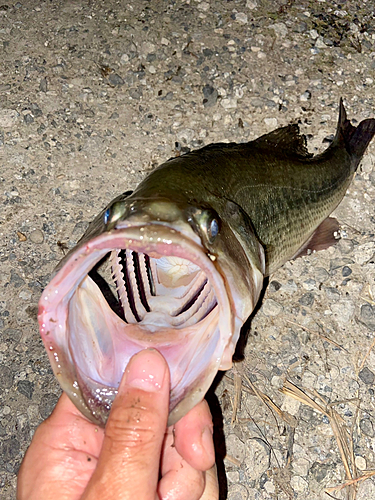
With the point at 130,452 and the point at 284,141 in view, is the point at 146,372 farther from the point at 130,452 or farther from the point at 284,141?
the point at 284,141

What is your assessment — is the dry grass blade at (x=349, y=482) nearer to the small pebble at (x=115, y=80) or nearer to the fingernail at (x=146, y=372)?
the fingernail at (x=146, y=372)

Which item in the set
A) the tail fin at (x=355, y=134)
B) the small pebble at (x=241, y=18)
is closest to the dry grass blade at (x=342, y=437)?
the tail fin at (x=355, y=134)

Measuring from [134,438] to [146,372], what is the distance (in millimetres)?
275

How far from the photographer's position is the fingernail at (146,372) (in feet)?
6.79

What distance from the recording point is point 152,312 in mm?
2656

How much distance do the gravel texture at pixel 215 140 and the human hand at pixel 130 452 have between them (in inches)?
28.0

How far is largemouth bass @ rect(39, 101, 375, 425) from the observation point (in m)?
2.04

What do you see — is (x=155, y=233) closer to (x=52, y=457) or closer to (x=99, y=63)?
(x=52, y=457)

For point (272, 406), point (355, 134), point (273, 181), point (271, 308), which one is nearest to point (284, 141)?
point (273, 181)

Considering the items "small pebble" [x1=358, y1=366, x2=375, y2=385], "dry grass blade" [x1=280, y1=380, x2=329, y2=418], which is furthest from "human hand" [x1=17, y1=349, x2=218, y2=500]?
"small pebble" [x1=358, y1=366, x2=375, y2=385]

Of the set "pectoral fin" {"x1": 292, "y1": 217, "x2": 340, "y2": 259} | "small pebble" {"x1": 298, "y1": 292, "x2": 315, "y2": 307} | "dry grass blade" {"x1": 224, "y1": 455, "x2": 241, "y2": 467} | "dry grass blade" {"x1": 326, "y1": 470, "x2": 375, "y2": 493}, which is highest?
"pectoral fin" {"x1": 292, "y1": 217, "x2": 340, "y2": 259}

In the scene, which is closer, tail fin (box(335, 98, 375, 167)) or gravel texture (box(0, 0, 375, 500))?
gravel texture (box(0, 0, 375, 500))

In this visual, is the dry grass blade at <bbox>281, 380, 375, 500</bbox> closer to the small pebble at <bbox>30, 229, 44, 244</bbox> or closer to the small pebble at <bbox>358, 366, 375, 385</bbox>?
the small pebble at <bbox>358, 366, 375, 385</bbox>

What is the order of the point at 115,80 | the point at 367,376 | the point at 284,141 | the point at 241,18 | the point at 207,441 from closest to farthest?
the point at 207,441
the point at 367,376
the point at 284,141
the point at 115,80
the point at 241,18
